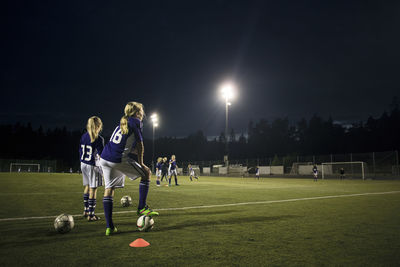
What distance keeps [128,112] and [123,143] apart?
22.4 inches

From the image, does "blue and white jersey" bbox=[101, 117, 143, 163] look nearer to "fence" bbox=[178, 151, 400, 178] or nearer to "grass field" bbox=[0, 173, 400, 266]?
"grass field" bbox=[0, 173, 400, 266]

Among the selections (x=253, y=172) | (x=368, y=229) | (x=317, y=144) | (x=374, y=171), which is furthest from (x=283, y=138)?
(x=368, y=229)

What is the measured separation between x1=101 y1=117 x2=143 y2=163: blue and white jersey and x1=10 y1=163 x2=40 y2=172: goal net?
68.7m

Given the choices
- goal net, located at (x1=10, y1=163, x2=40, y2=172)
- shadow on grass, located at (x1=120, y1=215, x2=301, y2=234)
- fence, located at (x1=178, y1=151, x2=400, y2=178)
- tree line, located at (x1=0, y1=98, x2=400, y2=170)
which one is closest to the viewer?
shadow on grass, located at (x1=120, y1=215, x2=301, y2=234)

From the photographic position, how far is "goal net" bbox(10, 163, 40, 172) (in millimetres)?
60684

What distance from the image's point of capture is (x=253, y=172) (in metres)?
50.7

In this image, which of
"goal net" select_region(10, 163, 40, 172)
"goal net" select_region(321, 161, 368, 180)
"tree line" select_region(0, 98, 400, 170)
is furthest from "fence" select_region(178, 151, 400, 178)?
"goal net" select_region(10, 163, 40, 172)

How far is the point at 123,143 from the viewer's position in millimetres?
4570

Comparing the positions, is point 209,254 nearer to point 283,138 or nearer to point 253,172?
point 253,172

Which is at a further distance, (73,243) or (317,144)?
(317,144)

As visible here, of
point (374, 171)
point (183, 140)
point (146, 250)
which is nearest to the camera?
point (146, 250)

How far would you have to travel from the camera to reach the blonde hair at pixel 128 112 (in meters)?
4.56

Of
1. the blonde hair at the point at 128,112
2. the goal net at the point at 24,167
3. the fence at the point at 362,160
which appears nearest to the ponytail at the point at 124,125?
the blonde hair at the point at 128,112

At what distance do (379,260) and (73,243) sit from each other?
397 cm
